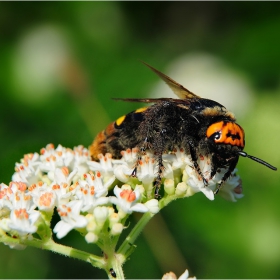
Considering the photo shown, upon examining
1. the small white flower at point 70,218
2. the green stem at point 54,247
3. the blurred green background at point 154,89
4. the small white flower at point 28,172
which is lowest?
the green stem at point 54,247

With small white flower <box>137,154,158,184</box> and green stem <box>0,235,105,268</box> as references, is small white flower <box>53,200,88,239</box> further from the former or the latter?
small white flower <box>137,154,158,184</box>

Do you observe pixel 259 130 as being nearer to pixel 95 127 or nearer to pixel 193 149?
pixel 95 127

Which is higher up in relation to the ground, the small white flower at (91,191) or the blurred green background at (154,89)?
the blurred green background at (154,89)

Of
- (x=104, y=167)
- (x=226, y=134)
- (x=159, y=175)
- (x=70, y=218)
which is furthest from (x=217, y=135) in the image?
(x=70, y=218)

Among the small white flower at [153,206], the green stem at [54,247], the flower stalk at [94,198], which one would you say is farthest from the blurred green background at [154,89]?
the green stem at [54,247]

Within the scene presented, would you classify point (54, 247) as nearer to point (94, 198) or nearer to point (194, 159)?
point (94, 198)

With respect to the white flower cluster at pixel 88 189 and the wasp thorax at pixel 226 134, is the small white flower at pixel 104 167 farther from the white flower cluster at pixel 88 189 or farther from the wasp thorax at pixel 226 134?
the wasp thorax at pixel 226 134

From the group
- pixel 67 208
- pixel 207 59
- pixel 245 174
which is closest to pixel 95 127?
pixel 245 174

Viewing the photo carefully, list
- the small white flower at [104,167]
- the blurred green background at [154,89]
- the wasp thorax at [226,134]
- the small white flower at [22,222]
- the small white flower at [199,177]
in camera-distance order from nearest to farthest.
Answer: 1. the small white flower at [22,222]
2. the wasp thorax at [226,134]
3. the small white flower at [199,177]
4. the small white flower at [104,167]
5. the blurred green background at [154,89]
